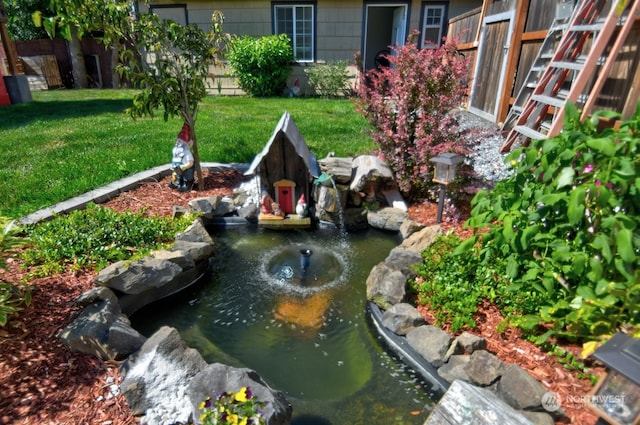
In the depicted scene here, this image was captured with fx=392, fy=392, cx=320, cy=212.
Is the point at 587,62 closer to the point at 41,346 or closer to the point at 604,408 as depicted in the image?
the point at 604,408

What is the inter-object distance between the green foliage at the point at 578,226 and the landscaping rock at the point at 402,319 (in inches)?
26.2

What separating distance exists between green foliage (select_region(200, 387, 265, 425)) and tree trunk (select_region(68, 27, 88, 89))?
17.6 metres

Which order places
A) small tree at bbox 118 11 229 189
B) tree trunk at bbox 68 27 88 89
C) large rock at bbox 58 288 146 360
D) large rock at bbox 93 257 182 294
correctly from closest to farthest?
large rock at bbox 58 288 146 360 < large rock at bbox 93 257 182 294 < small tree at bbox 118 11 229 189 < tree trunk at bbox 68 27 88 89

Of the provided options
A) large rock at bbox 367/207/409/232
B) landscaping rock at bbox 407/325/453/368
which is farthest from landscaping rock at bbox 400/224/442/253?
landscaping rock at bbox 407/325/453/368

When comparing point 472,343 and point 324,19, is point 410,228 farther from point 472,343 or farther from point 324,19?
point 324,19

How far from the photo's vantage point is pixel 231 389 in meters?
2.07

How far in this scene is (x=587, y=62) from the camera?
4449 mm

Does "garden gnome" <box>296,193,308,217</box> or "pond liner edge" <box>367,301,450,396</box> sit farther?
"garden gnome" <box>296,193,308,217</box>

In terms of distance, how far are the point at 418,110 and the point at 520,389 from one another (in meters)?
3.63

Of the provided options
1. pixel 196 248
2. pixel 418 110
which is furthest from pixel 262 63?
pixel 196 248

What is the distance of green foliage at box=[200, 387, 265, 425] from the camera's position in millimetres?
1841

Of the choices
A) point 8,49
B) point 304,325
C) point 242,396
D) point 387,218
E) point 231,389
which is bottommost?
point 304,325

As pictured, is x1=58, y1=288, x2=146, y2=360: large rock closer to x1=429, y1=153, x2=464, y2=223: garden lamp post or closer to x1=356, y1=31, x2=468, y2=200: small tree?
x1=429, y1=153, x2=464, y2=223: garden lamp post

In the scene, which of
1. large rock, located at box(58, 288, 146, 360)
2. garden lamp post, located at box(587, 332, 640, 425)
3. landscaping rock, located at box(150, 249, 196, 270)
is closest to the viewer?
garden lamp post, located at box(587, 332, 640, 425)
